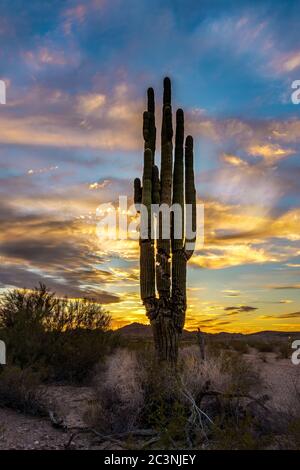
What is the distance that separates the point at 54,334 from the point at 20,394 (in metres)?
5.88

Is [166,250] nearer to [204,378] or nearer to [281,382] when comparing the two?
[204,378]

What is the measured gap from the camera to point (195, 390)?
34.9 ft

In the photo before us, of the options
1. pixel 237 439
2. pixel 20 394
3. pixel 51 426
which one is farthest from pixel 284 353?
pixel 237 439

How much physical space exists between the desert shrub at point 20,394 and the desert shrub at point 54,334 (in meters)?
2.24

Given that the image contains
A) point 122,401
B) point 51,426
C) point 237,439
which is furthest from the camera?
point 122,401

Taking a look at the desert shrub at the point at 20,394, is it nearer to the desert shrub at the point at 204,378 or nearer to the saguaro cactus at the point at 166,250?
the desert shrub at the point at 204,378

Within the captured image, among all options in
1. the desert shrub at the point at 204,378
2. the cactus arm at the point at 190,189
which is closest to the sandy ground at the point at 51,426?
the desert shrub at the point at 204,378

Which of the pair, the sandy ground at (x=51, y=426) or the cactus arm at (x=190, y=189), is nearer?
the sandy ground at (x=51, y=426)

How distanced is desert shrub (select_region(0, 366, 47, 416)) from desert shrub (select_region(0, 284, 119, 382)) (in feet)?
7.34

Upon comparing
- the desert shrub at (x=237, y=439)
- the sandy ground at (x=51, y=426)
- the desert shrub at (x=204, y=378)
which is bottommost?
the sandy ground at (x=51, y=426)

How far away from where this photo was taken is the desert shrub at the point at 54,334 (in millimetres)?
15641

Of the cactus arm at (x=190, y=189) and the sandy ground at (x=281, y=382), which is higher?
the cactus arm at (x=190, y=189)

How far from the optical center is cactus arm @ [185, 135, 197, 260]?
598 inches

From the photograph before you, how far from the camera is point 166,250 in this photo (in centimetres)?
1463
